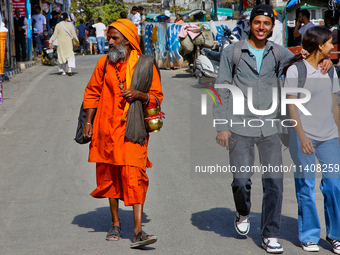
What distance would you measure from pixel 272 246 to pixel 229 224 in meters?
0.79

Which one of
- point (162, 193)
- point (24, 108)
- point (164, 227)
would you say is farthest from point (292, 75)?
point (24, 108)

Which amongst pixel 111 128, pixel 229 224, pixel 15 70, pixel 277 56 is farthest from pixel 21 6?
pixel 277 56

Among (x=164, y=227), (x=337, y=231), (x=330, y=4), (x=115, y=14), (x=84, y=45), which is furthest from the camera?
(x=115, y=14)

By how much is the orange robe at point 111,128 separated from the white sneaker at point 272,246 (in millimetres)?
1120

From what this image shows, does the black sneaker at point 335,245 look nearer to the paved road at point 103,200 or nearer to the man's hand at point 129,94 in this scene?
the paved road at point 103,200

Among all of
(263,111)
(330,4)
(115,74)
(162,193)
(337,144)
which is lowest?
(162,193)

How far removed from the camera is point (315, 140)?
3.72 metres

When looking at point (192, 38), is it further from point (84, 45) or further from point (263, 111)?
point (84, 45)

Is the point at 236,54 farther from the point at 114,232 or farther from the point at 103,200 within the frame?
the point at 103,200

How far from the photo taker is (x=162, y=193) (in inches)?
212

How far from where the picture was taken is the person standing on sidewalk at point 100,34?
24.4 m

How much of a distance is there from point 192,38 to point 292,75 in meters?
10.6

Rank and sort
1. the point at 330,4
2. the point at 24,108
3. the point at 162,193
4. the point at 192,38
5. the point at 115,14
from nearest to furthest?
the point at 162,193, the point at 330,4, the point at 24,108, the point at 192,38, the point at 115,14

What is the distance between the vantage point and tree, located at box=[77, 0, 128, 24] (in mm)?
37125
